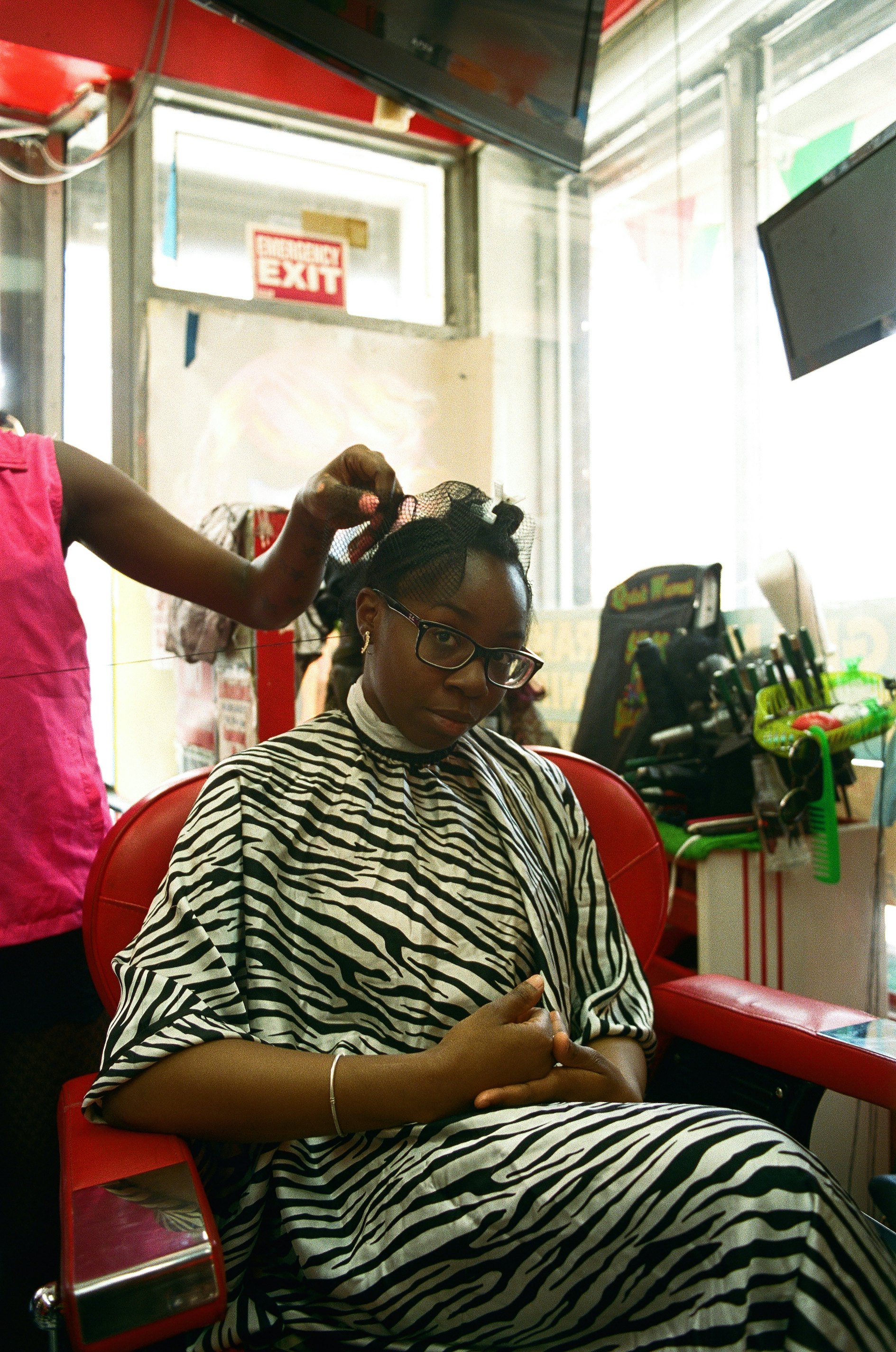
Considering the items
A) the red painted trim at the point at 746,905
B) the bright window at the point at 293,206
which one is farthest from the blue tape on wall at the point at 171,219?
the red painted trim at the point at 746,905

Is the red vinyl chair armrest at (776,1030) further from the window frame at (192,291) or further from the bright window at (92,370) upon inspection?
the window frame at (192,291)

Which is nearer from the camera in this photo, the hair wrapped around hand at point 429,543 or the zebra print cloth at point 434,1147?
the zebra print cloth at point 434,1147

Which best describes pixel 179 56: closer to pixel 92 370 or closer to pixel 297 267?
pixel 297 267

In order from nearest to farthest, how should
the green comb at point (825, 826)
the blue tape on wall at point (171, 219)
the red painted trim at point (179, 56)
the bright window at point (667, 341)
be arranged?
the red painted trim at point (179, 56), the blue tape on wall at point (171, 219), the green comb at point (825, 826), the bright window at point (667, 341)

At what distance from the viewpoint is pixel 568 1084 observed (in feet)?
3.34

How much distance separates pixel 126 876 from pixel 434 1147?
488 mm

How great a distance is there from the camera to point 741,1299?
79 cm

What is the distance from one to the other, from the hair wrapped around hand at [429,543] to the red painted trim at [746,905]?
1021mm

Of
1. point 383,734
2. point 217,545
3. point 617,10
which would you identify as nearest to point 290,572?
point 217,545

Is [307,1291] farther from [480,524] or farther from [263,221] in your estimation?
[263,221]

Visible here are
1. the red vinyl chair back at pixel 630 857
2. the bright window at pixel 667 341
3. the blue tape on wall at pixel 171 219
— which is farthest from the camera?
the bright window at pixel 667 341

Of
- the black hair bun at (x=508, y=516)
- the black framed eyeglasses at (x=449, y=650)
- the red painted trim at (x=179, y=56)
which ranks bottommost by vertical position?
the black framed eyeglasses at (x=449, y=650)

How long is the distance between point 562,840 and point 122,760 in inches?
23.9

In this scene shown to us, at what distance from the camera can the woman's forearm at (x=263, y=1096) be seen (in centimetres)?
90
